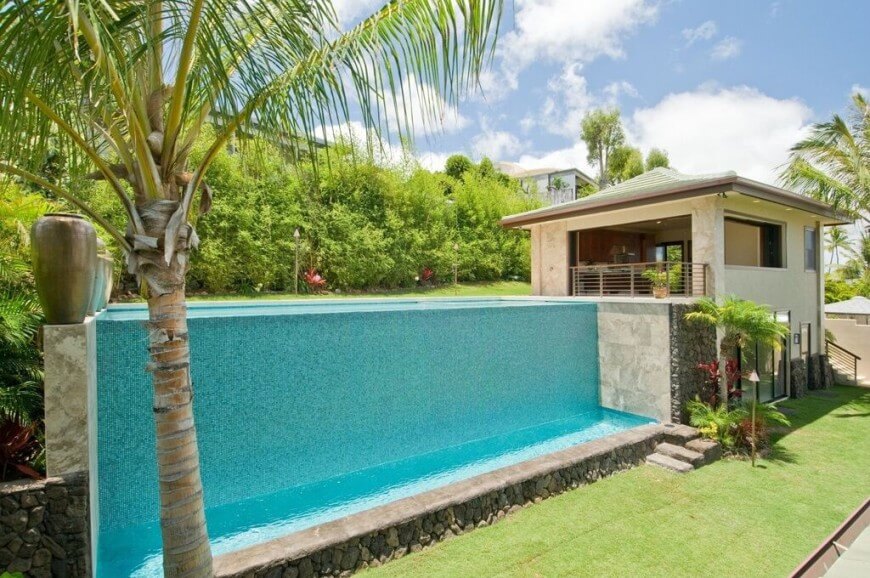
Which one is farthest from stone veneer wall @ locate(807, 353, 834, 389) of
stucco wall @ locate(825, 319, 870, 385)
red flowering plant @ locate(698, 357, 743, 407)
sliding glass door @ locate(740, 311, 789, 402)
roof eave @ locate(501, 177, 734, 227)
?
roof eave @ locate(501, 177, 734, 227)

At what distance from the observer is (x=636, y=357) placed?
38.0 ft

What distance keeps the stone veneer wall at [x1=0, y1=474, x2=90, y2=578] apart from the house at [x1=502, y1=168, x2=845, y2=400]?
1102cm

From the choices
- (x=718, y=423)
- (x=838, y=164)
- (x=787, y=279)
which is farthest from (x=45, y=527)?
(x=838, y=164)

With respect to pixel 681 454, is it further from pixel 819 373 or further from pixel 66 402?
pixel 819 373

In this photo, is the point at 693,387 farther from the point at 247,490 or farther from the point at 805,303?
the point at 247,490

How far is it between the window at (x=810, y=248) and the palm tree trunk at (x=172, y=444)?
18.1 metres

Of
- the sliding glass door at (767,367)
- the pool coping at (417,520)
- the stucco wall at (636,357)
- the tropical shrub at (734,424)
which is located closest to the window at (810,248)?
the sliding glass door at (767,367)

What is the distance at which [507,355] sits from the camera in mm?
10891

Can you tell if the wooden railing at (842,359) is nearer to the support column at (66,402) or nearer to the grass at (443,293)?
the grass at (443,293)

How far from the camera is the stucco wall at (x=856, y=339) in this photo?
16562mm

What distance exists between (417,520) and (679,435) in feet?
20.7

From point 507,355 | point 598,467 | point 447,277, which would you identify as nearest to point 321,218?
point 447,277

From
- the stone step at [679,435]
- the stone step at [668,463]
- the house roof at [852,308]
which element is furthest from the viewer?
the house roof at [852,308]

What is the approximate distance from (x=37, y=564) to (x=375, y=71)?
4994 millimetres
